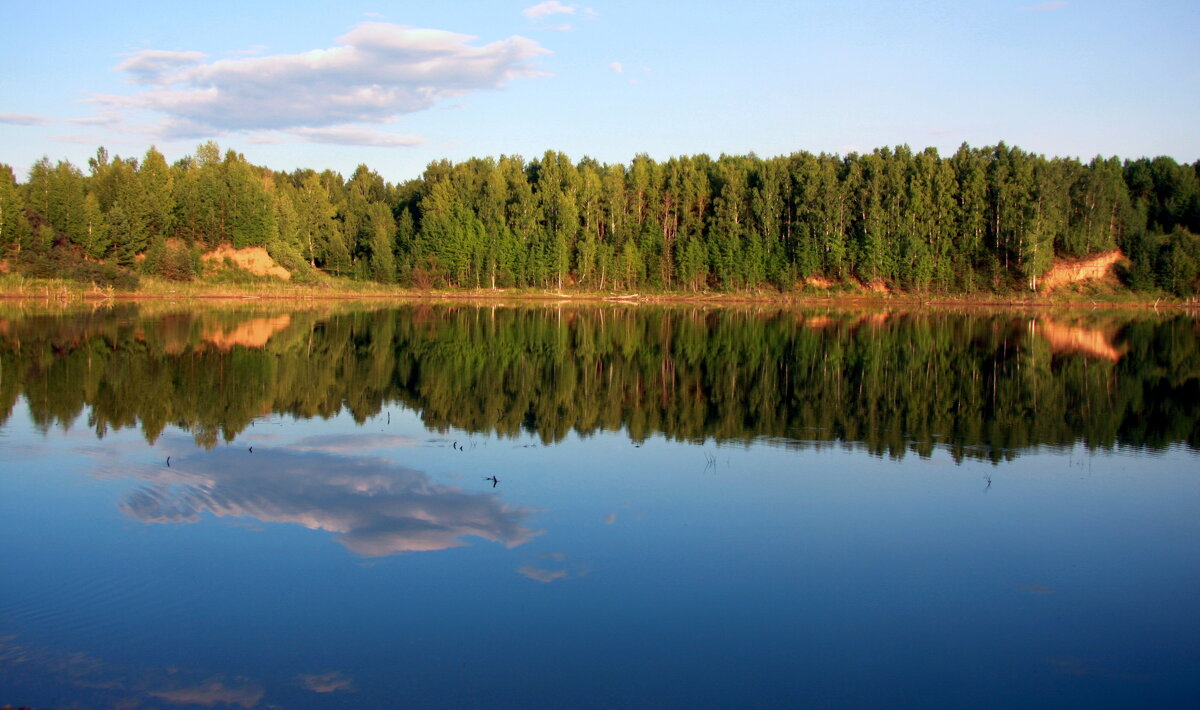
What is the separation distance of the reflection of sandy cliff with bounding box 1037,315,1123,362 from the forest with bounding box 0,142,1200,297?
2756 centimetres

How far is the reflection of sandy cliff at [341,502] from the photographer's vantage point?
9.77 metres

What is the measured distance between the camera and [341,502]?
11.0 m

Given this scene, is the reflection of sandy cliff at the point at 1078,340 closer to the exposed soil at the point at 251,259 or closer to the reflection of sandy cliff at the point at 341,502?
the reflection of sandy cliff at the point at 341,502

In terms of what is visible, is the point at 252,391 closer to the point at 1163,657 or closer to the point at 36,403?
the point at 36,403

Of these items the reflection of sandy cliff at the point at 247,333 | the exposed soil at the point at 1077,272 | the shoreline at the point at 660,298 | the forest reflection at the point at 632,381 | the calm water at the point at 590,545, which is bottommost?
the calm water at the point at 590,545

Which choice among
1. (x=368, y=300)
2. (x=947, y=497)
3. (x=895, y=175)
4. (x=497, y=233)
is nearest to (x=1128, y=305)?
(x=895, y=175)

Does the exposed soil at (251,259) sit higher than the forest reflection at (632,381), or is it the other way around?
the exposed soil at (251,259)

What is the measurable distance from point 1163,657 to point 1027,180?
76.9 meters

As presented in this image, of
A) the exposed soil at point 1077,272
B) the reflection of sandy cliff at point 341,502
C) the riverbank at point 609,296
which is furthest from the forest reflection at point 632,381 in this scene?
the exposed soil at point 1077,272

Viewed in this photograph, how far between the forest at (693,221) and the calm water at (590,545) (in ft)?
186

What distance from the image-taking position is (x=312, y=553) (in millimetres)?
9039

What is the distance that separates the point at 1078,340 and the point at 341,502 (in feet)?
122

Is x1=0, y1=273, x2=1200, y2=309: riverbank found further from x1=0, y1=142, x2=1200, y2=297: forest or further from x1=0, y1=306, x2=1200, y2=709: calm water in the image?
x1=0, y1=306, x2=1200, y2=709: calm water

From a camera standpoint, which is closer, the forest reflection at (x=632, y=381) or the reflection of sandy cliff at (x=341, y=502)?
the reflection of sandy cliff at (x=341, y=502)
